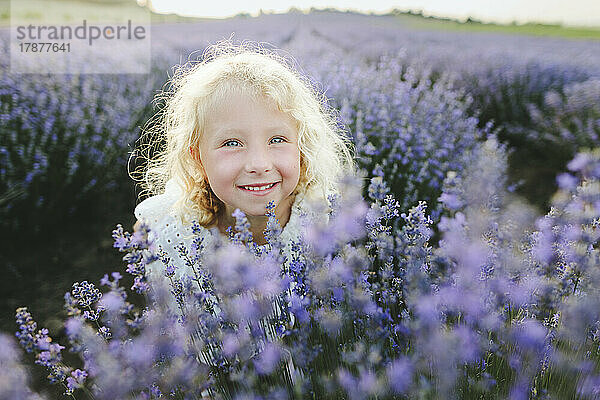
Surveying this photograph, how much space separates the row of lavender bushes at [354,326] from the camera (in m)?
0.98

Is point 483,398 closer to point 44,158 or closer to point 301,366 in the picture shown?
point 301,366

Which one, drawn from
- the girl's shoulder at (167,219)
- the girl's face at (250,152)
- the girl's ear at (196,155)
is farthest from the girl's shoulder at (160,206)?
the girl's face at (250,152)

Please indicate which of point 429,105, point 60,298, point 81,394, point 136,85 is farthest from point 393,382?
point 136,85

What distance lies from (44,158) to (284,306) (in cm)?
226

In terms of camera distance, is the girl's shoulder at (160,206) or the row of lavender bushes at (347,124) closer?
the girl's shoulder at (160,206)

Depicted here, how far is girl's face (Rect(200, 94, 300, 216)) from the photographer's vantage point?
1.67 metres

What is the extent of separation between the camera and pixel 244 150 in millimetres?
1681

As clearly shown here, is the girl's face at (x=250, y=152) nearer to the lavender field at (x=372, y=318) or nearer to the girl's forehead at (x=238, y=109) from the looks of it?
the girl's forehead at (x=238, y=109)

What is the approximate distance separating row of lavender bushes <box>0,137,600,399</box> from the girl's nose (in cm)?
45

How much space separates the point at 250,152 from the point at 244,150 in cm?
3

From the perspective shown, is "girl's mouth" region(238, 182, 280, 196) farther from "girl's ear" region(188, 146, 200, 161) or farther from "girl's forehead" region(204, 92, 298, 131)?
"girl's ear" region(188, 146, 200, 161)

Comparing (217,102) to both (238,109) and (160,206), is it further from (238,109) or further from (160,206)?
(160,206)

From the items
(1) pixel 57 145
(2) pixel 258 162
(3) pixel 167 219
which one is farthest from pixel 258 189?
(1) pixel 57 145

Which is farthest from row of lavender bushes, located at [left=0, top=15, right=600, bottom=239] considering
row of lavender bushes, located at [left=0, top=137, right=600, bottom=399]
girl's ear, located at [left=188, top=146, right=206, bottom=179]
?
row of lavender bushes, located at [left=0, top=137, right=600, bottom=399]
